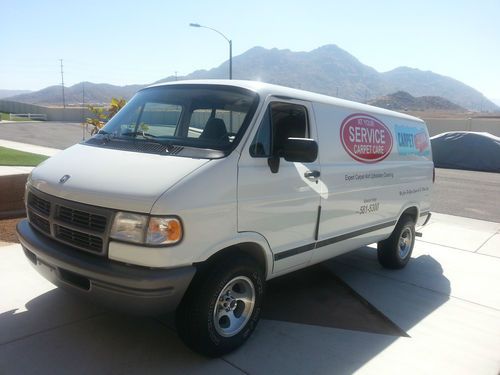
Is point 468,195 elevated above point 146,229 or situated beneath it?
situated beneath

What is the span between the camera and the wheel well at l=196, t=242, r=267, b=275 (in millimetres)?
3496

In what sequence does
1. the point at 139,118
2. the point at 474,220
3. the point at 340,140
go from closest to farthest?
1. the point at 139,118
2. the point at 340,140
3. the point at 474,220

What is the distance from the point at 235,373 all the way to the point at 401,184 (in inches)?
138

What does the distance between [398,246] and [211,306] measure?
11.7 feet

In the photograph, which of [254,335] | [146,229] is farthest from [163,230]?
[254,335]

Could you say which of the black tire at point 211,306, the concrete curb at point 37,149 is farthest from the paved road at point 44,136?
the black tire at point 211,306

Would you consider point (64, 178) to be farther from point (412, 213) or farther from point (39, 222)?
point (412, 213)

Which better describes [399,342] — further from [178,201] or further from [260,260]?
[178,201]

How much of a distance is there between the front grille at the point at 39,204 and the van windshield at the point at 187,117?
2.56ft

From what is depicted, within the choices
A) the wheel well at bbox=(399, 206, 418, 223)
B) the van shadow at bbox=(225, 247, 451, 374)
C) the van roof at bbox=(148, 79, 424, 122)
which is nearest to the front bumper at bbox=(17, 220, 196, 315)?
the van shadow at bbox=(225, 247, 451, 374)

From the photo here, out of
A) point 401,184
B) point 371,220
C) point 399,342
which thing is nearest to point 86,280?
point 399,342

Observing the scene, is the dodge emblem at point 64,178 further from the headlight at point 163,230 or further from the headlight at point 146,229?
the headlight at point 163,230

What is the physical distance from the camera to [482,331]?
14.9 feet

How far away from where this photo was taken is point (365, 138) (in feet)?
17.2
